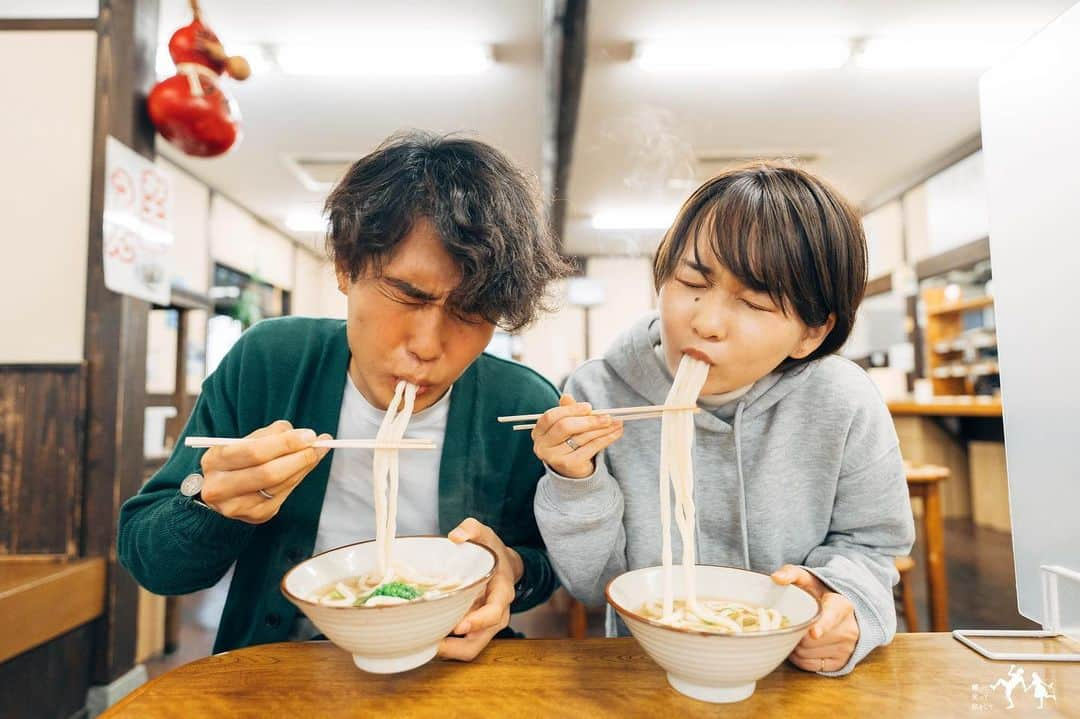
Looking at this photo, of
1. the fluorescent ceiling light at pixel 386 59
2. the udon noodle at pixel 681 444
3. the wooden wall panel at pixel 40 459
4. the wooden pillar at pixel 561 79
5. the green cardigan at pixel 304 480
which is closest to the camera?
the udon noodle at pixel 681 444

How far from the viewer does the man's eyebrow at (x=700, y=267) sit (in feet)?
3.60

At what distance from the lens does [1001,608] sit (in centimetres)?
370

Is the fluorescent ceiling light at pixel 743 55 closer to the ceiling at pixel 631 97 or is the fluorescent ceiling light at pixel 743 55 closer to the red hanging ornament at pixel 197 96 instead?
the ceiling at pixel 631 97

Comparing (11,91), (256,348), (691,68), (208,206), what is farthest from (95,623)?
(208,206)

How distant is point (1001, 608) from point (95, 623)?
4.59 m

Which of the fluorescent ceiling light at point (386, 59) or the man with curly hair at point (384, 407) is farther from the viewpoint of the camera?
the fluorescent ceiling light at point (386, 59)

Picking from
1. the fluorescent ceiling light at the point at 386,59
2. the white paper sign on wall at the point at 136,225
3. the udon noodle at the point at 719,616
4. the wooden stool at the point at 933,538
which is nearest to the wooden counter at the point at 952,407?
the wooden stool at the point at 933,538

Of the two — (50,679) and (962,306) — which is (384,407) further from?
(962,306)

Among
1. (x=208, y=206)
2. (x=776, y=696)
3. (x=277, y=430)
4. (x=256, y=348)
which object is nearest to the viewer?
(x=776, y=696)

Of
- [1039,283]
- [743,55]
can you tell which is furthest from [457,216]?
[743,55]

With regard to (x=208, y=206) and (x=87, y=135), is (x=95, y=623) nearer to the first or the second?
(x=87, y=135)

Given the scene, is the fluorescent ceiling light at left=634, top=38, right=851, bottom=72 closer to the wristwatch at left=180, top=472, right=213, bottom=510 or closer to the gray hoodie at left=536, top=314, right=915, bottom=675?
the gray hoodie at left=536, top=314, right=915, bottom=675

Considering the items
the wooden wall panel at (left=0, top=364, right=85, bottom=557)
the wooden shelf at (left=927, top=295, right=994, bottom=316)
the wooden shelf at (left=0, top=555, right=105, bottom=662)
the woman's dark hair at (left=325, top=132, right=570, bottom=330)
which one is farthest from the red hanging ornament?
the wooden shelf at (left=927, top=295, right=994, bottom=316)

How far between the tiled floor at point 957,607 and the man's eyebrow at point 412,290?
2.82 m
